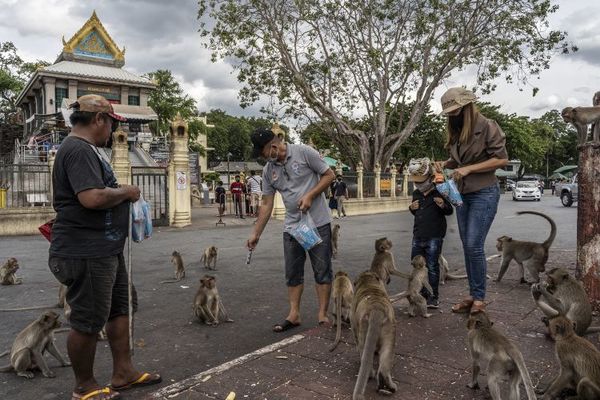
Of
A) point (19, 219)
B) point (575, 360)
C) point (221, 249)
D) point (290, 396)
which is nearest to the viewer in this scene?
point (575, 360)

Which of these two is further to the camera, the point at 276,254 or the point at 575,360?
the point at 276,254

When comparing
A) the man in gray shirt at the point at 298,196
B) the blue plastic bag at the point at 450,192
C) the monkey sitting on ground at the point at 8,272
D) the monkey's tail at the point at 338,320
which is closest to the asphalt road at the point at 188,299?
the monkey sitting on ground at the point at 8,272

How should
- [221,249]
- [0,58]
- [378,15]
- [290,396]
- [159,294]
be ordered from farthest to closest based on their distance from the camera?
1. [0,58]
2. [378,15]
3. [221,249]
4. [159,294]
5. [290,396]

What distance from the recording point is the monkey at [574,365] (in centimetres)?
291

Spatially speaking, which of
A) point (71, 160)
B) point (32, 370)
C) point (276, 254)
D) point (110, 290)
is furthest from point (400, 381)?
point (276, 254)

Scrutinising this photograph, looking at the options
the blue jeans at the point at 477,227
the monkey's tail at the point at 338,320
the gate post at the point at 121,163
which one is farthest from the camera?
the gate post at the point at 121,163

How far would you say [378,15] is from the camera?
2388cm

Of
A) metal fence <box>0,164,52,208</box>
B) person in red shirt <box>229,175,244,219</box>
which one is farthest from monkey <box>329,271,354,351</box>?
person in red shirt <box>229,175,244,219</box>

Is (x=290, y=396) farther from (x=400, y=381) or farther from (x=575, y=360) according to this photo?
(x=575, y=360)

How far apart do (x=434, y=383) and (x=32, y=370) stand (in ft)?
10.8

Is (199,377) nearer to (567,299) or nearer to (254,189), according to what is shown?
(567,299)

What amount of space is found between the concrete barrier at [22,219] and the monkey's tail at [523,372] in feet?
51.0

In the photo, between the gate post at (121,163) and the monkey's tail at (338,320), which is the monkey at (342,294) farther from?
the gate post at (121,163)

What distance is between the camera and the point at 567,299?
172 inches
